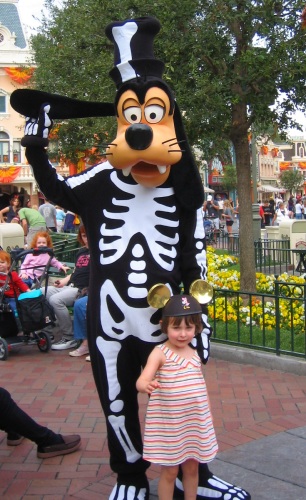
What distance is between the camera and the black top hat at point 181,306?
10.3 feet

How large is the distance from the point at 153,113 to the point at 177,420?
4.62 ft

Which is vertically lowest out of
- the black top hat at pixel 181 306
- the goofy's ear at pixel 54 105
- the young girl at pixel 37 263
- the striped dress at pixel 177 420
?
the striped dress at pixel 177 420

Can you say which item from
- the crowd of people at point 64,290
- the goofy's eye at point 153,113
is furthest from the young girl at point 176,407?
the crowd of people at point 64,290

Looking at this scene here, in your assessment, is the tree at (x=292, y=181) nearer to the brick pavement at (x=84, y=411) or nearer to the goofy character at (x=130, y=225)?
the brick pavement at (x=84, y=411)

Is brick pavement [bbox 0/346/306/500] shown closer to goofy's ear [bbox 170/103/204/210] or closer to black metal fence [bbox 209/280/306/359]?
black metal fence [bbox 209/280/306/359]

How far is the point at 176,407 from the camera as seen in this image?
305 cm

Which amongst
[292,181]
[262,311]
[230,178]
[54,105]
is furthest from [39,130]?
[292,181]

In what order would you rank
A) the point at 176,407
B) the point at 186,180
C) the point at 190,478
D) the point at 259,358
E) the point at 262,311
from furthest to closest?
the point at 262,311 → the point at 259,358 → the point at 186,180 → the point at 190,478 → the point at 176,407

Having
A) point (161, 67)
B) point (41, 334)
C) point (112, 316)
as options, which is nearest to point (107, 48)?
point (41, 334)

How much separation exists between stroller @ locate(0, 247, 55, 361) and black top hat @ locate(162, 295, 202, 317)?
345cm

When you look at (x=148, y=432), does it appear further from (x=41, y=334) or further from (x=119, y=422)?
(x=41, y=334)

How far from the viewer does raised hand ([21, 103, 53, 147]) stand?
3.34 metres

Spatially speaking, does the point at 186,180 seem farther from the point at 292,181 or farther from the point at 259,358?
the point at 292,181

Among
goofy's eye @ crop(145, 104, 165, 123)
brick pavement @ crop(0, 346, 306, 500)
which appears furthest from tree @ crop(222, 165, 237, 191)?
goofy's eye @ crop(145, 104, 165, 123)
